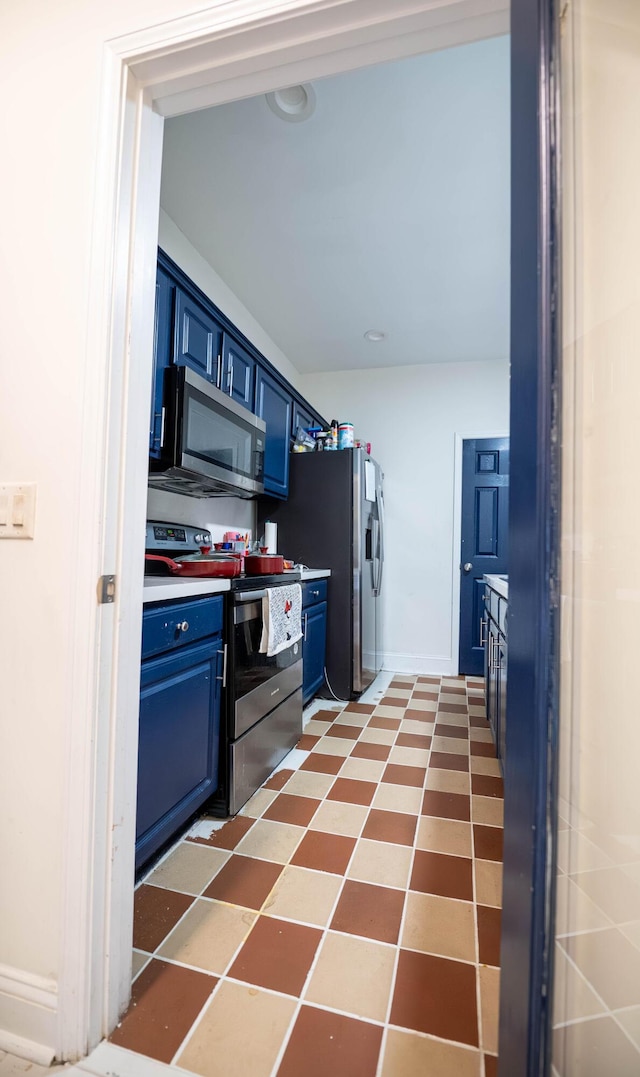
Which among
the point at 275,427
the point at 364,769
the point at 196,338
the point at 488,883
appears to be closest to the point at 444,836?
the point at 488,883

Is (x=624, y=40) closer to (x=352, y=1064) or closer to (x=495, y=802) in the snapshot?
(x=352, y=1064)

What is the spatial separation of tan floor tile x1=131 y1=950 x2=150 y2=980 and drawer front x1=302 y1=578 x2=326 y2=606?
1.66 meters

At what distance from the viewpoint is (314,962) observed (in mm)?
1111

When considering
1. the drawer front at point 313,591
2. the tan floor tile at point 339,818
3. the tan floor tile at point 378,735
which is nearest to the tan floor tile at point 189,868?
the tan floor tile at point 339,818

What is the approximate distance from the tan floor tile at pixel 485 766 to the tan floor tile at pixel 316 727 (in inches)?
30.7

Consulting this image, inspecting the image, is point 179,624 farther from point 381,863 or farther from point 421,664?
point 421,664

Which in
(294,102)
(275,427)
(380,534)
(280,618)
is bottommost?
(280,618)

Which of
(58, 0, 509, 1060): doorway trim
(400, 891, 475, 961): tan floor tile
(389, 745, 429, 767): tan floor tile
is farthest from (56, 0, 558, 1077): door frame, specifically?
(389, 745, 429, 767): tan floor tile

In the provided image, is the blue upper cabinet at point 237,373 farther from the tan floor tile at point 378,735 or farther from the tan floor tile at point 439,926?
the tan floor tile at point 439,926

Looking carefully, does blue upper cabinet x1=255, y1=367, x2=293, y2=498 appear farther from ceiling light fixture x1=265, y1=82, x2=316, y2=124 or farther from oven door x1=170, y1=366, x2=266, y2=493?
ceiling light fixture x1=265, y1=82, x2=316, y2=124

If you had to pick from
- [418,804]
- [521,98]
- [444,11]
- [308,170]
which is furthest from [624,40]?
[418,804]

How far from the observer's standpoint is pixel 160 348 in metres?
1.86

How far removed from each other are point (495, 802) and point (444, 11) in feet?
7.42

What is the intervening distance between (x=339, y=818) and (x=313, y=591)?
1296 millimetres
